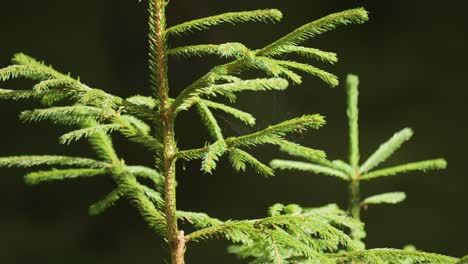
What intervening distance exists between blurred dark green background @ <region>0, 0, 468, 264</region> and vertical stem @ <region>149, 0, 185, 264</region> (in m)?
1.78

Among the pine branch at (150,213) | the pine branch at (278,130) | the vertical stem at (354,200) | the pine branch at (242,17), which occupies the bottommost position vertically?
the pine branch at (150,213)

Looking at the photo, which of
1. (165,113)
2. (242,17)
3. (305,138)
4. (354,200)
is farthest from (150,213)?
(305,138)

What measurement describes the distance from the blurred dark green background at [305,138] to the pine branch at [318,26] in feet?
6.13

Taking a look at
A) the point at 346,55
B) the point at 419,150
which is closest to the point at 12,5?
the point at 346,55

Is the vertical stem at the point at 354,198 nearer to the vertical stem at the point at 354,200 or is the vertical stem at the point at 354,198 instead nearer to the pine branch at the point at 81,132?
the vertical stem at the point at 354,200

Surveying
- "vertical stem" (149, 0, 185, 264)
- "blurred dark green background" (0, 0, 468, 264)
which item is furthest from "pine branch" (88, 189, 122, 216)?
"blurred dark green background" (0, 0, 468, 264)

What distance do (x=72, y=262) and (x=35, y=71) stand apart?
2191 millimetres

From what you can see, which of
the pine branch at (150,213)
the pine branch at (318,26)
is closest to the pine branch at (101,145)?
the pine branch at (150,213)

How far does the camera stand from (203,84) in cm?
67

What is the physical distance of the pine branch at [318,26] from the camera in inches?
24.7

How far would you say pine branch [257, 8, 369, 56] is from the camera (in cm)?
63

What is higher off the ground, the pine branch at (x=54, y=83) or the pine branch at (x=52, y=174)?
the pine branch at (x=54, y=83)

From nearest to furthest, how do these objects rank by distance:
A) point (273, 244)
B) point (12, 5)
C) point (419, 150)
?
point (273, 244), point (12, 5), point (419, 150)

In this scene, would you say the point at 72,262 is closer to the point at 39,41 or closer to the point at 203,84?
the point at 39,41
